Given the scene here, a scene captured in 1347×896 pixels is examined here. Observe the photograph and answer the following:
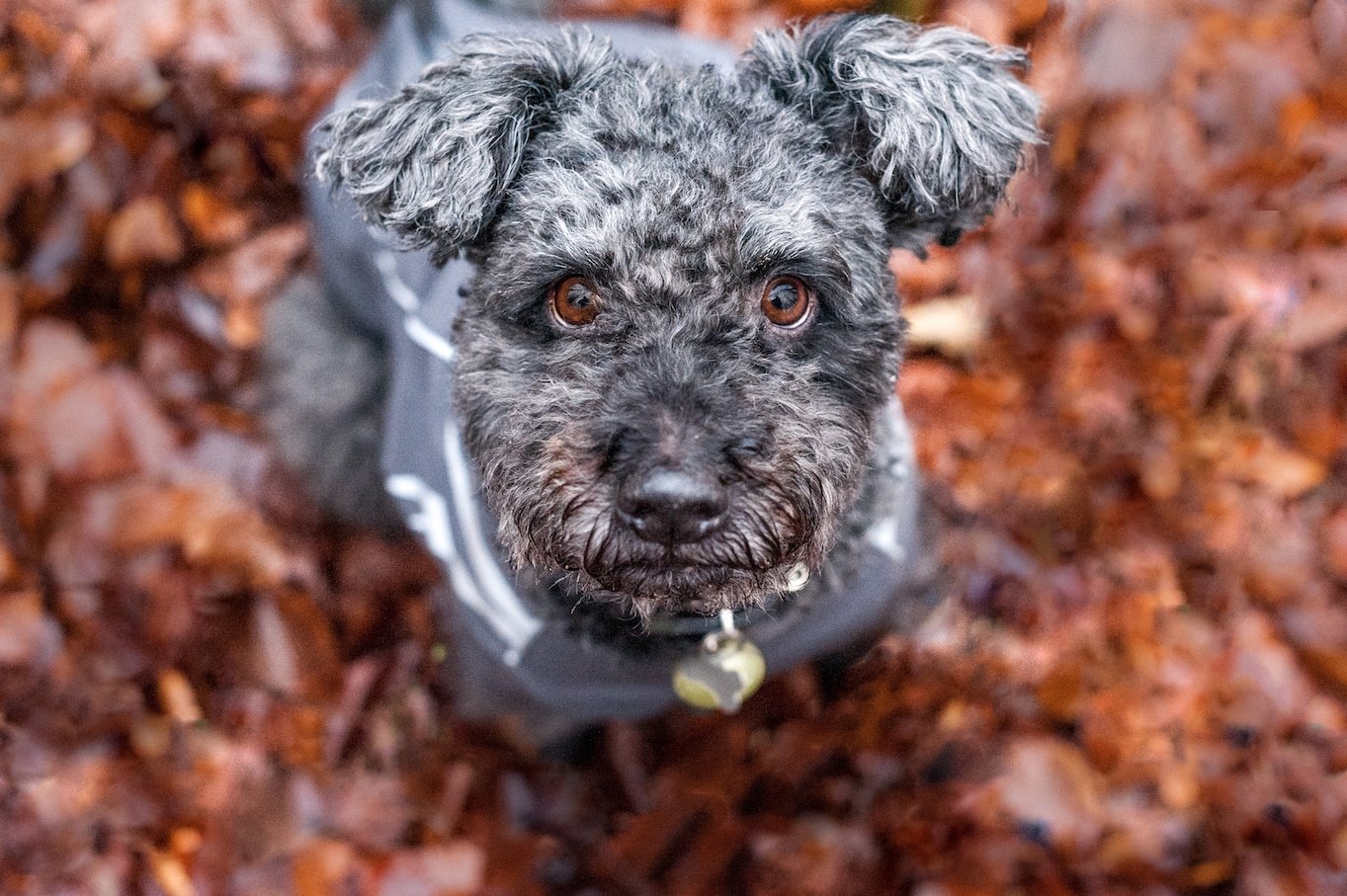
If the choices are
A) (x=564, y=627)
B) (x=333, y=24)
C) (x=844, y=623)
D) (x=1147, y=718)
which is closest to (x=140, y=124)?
(x=333, y=24)

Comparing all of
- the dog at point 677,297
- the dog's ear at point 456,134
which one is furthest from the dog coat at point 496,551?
the dog's ear at point 456,134

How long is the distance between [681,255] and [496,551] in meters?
0.84

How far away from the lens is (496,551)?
96.3 inches

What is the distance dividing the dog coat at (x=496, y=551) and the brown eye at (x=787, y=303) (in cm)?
47

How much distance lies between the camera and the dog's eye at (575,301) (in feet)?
6.95

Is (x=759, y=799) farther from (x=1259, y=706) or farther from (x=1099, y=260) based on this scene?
(x=1099, y=260)

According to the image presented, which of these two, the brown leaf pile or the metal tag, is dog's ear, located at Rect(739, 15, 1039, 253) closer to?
the metal tag

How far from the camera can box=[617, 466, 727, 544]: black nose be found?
1.85 metres

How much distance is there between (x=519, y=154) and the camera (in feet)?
7.14

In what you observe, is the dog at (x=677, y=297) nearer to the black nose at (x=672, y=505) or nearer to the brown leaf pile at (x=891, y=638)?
the black nose at (x=672, y=505)

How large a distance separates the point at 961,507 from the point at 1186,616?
0.72 m

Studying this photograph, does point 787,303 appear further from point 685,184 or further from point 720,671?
point 720,671

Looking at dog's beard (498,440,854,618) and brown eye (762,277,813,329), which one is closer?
dog's beard (498,440,854,618)


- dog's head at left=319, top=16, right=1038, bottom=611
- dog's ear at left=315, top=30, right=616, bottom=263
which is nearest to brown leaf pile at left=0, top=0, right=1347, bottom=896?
dog's head at left=319, top=16, right=1038, bottom=611
